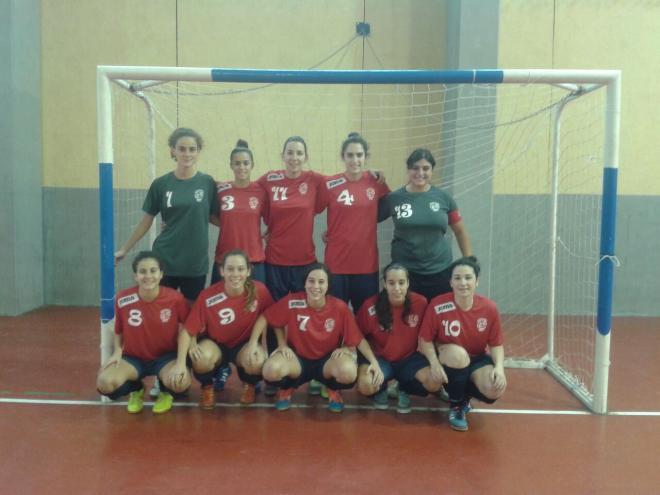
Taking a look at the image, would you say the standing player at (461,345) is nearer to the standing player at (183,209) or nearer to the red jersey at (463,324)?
the red jersey at (463,324)

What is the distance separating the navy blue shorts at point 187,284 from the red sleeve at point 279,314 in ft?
2.00

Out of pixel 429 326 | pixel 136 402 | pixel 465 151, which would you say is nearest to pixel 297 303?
pixel 429 326

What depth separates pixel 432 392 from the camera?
334cm

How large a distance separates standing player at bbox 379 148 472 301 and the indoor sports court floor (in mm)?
835

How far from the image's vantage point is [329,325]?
339 cm

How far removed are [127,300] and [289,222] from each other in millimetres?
1112

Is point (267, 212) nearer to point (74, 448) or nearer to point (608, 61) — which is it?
point (74, 448)

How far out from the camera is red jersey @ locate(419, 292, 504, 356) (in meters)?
3.28

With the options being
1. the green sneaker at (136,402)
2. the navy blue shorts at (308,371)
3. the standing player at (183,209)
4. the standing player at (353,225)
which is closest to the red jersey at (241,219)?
the standing player at (183,209)

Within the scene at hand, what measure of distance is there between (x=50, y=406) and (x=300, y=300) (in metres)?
1.70

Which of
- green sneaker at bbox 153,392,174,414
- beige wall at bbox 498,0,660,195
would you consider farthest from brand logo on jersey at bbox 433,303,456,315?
beige wall at bbox 498,0,660,195

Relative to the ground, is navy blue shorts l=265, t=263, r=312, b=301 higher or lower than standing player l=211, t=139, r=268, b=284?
Result: lower

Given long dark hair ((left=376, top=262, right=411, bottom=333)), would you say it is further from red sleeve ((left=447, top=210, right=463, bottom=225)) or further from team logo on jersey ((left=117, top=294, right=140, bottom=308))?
team logo on jersey ((left=117, top=294, right=140, bottom=308))

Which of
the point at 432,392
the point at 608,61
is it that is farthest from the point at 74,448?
the point at 608,61
